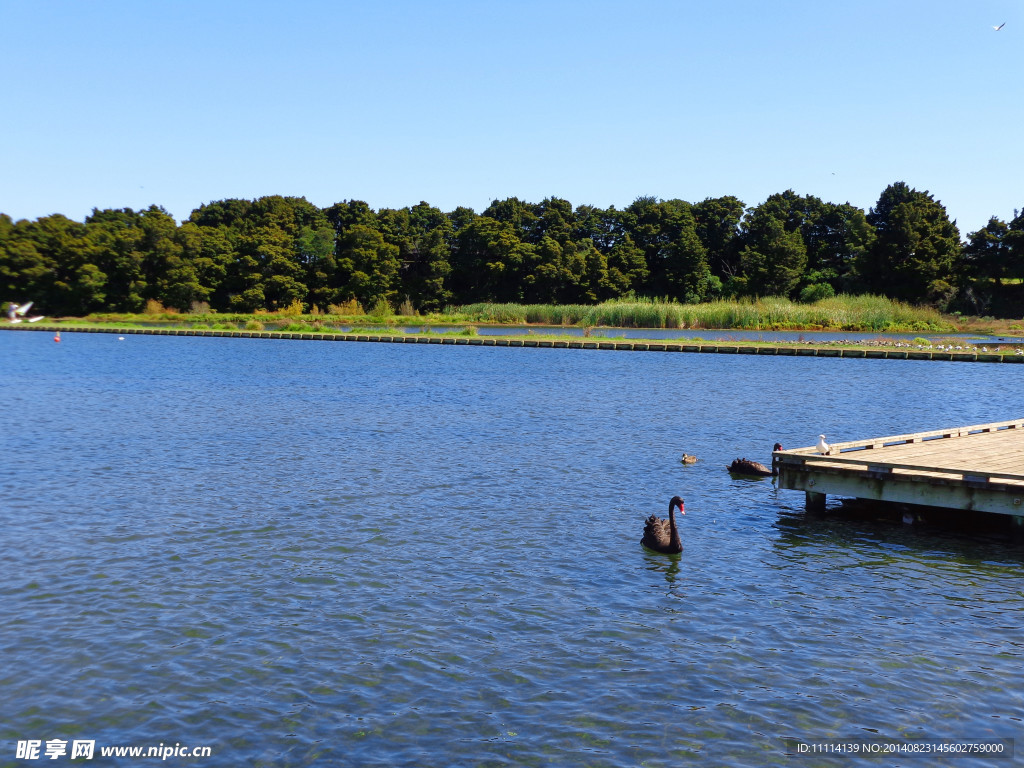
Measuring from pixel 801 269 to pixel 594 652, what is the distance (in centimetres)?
9934

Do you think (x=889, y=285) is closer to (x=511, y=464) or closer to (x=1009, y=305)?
(x=1009, y=305)

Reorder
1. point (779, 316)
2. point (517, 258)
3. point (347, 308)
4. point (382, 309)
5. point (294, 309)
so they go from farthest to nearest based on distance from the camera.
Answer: point (517, 258), point (347, 308), point (294, 309), point (382, 309), point (779, 316)

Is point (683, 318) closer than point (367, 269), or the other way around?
point (683, 318)

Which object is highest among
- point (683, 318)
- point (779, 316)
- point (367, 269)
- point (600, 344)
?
point (367, 269)

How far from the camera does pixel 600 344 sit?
221 feet

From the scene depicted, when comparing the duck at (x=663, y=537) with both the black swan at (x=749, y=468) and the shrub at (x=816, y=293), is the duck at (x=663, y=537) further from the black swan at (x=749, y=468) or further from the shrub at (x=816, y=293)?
the shrub at (x=816, y=293)

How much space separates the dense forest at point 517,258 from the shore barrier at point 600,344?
52.9 feet

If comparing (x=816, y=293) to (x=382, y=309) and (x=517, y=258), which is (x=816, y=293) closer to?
(x=517, y=258)

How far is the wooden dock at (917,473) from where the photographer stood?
15.4 metres

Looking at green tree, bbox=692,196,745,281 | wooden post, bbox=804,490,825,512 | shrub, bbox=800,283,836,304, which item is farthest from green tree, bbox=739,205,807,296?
wooden post, bbox=804,490,825,512

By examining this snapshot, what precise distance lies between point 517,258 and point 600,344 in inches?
1656

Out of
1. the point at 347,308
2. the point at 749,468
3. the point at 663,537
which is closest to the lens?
the point at 663,537

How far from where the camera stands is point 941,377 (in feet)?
161

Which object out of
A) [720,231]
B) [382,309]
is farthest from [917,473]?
[720,231]
